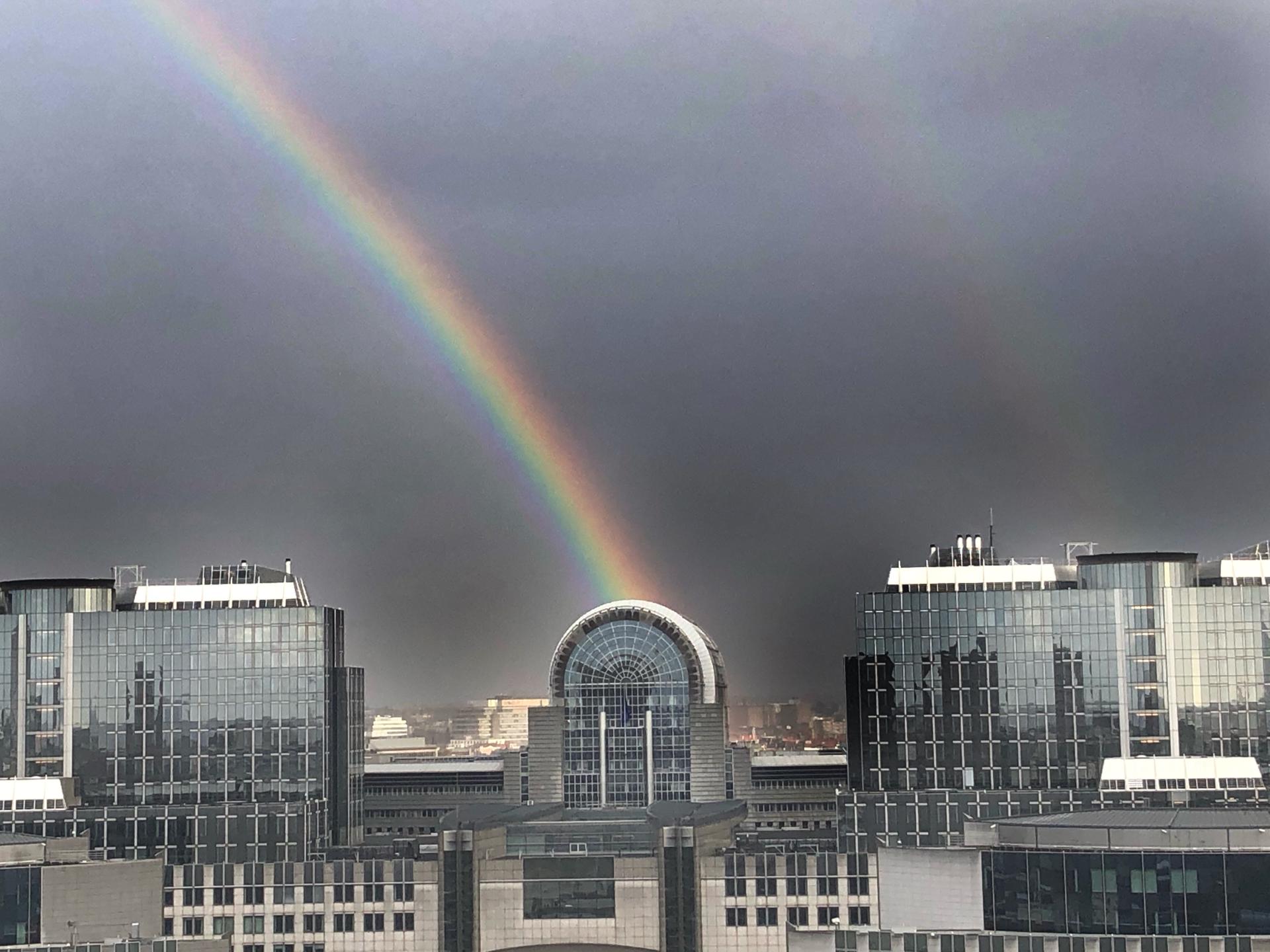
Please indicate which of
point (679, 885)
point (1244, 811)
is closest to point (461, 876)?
point (679, 885)

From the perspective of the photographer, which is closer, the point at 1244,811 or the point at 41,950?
the point at 1244,811

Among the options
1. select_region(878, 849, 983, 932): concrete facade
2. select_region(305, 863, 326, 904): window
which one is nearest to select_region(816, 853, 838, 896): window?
select_region(305, 863, 326, 904): window

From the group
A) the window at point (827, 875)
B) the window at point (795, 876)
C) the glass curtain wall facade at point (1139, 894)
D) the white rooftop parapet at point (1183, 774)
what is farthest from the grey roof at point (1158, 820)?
the white rooftop parapet at point (1183, 774)

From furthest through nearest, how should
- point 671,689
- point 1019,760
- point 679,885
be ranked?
1. point 671,689
2. point 1019,760
3. point 679,885

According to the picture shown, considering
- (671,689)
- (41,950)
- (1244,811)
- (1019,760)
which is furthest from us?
(671,689)

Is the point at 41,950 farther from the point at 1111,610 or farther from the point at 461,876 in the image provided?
the point at 1111,610

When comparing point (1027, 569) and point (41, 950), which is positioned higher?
point (1027, 569)

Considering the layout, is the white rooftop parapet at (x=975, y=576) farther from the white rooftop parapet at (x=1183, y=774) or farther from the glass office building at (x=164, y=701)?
the glass office building at (x=164, y=701)

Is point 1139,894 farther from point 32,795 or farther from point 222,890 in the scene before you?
point 32,795
